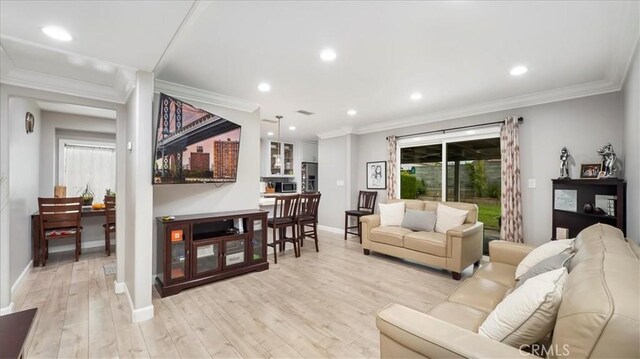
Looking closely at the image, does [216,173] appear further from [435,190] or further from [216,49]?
[435,190]

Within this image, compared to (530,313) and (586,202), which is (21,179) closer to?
(530,313)

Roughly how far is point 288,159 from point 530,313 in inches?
267

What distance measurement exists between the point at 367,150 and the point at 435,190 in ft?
5.66

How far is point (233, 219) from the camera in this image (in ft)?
A: 11.5

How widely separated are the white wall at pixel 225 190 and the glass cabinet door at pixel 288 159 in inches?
135

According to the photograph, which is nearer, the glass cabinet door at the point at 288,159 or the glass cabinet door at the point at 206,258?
the glass cabinet door at the point at 206,258

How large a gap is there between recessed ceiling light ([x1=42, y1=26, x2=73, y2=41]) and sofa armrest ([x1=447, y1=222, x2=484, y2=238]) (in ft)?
13.8

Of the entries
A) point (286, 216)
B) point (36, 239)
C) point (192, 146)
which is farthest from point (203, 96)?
point (36, 239)

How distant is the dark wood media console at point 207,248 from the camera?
2.88 m

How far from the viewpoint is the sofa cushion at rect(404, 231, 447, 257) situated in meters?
3.48

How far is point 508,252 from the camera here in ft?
8.41

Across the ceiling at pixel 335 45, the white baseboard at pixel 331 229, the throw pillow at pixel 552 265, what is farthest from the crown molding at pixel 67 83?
the white baseboard at pixel 331 229

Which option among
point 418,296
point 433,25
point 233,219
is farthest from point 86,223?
point 433,25

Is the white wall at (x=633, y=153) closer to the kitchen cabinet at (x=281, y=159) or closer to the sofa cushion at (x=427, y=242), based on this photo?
the sofa cushion at (x=427, y=242)
